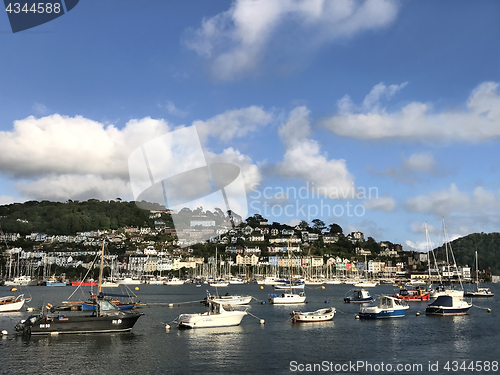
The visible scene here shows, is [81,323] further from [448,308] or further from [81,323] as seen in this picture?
[448,308]

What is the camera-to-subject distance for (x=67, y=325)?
86.9 ft

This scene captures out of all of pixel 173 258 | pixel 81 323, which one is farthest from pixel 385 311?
pixel 173 258

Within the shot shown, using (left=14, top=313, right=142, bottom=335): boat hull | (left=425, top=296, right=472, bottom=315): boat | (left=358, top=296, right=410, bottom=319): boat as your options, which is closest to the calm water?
(left=14, top=313, right=142, bottom=335): boat hull

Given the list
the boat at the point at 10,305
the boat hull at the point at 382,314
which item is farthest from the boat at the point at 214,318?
the boat at the point at 10,305

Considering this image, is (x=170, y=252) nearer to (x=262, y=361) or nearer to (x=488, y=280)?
(x=488, y=280)

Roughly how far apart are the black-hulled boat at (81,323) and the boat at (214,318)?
14.6ft

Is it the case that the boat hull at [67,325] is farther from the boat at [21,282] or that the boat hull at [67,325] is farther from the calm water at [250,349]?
the boat at [21,282]

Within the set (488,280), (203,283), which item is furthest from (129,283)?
(488,280)

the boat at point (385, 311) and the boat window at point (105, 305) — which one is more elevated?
the boat window at point (105, 305)

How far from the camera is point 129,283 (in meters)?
122

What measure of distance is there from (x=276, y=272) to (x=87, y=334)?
13065 cm

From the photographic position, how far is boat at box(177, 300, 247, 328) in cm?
3062

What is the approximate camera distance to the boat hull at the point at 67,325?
26328mm

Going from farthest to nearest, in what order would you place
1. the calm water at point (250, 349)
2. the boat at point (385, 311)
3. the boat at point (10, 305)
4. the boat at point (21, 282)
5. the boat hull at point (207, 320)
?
the boat at point (21, 282) < the boat at point (10, 305) < the boat at point (385, 311) < the boat hull at point (207, 320) < the calm water at point (250, 349)
